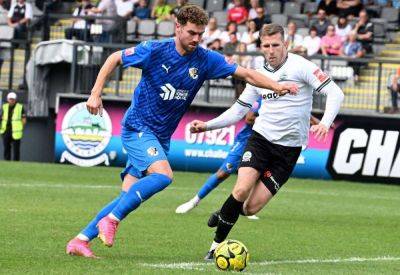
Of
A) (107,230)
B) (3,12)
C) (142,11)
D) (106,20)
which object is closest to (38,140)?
(106,20)

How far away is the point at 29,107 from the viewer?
29172mm

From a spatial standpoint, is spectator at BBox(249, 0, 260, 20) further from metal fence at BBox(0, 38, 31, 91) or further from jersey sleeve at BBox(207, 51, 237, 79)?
jersey sleeve at BBox(207, 51, 237, 79)

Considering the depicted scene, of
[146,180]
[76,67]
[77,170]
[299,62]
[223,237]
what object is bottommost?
[77,170]

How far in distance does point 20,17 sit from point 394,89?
11.4m

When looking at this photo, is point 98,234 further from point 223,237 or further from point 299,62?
point 299,62

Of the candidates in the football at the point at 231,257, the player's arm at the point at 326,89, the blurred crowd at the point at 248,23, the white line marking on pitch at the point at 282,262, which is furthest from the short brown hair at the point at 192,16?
the blurred crowd at the point at 248,23

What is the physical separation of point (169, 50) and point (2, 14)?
2261 cm

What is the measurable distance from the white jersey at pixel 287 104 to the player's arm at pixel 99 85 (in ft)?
6.18

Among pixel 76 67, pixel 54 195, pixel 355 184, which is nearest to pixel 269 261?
pixel 54 195

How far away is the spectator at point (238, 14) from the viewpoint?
96.0 ft

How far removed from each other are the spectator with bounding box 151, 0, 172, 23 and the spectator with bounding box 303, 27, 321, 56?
4738 mm

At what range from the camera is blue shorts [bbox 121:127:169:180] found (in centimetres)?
1027

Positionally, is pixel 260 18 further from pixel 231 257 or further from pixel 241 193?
pixel 231 257

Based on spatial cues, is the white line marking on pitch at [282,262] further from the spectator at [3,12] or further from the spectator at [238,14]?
the spectator at [3,12]
